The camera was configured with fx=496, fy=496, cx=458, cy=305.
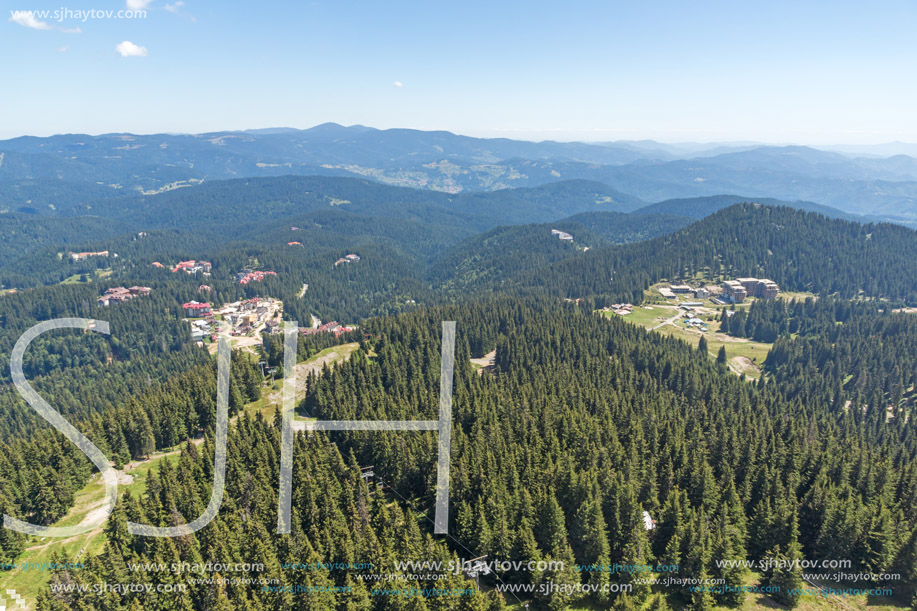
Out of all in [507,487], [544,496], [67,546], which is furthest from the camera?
[507,487]

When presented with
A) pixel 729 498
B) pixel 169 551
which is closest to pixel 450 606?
pixel 169 551

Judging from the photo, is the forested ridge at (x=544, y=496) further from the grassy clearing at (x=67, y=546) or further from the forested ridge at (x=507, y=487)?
the grassy clearing at (x=67, y=546)

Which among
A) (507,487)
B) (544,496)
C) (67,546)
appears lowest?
(67,546)

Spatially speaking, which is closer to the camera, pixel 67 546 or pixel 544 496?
pixel 544 496

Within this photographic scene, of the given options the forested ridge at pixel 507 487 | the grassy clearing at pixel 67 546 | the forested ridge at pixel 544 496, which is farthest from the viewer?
the grassy clearing at pixel 67 546

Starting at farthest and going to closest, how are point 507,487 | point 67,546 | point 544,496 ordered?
point 507,487, point 67,546, point 544,496

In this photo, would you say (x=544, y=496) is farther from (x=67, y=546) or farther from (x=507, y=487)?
(x=67, y=546)

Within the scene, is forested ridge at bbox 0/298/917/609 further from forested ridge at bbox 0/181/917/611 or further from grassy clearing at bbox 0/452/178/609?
grassy clearing at bbox 0/452/178/609

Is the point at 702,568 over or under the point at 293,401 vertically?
over

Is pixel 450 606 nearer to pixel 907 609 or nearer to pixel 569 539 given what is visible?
pixel 569 539

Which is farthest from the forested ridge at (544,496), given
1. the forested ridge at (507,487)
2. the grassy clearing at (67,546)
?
the grassy clearing at (67,546)

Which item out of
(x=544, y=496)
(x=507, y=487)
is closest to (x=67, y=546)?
(x=507, y=487)
